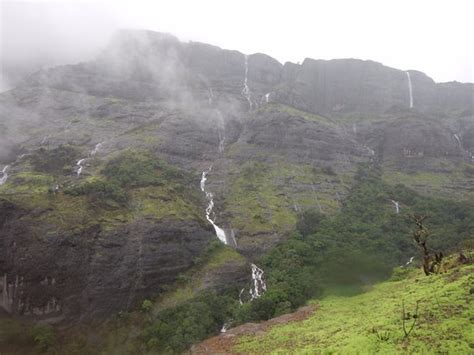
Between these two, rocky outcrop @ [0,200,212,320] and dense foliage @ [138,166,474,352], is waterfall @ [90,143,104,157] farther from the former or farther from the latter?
dense foliage @ [138,166,474,352]

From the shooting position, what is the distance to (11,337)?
47344 mm

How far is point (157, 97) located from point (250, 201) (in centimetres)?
6155

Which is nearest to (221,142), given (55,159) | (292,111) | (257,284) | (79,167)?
(292,111)

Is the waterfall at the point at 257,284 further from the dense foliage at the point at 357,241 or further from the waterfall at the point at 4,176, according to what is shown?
the waterfall at the point at 4,176

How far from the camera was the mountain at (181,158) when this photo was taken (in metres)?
57.3

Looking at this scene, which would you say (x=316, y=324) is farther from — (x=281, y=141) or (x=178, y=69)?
(x=178, y=69)

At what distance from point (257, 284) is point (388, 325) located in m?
33.6

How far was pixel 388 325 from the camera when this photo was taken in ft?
92.5

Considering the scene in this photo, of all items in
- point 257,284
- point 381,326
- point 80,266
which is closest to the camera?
point 381,326

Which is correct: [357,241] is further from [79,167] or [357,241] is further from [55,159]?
[55,159]

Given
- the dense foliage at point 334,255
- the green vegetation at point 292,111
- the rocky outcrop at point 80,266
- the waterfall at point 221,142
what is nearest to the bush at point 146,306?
the rocky outcrop at point 80,266

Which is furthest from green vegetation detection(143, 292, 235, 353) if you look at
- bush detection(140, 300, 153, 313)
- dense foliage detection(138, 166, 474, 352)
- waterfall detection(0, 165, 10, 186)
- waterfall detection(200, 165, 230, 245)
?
waterfall detection(0, 165, 10, 186)

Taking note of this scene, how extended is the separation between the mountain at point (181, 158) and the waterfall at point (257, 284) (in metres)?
1.35

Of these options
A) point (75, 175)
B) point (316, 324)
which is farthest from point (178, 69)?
point (316, 324)
